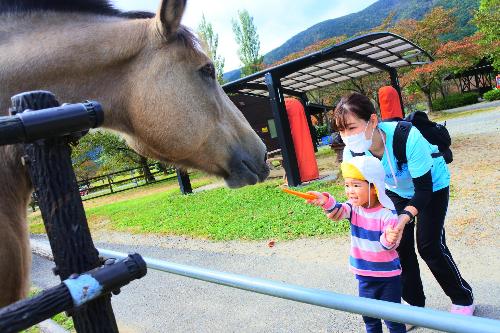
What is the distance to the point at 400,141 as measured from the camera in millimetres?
2605

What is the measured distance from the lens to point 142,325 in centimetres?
396

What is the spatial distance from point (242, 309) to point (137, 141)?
101 inches

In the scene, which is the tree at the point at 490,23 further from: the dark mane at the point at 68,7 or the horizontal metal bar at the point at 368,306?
the horizontal metal bar at the point at 368,306

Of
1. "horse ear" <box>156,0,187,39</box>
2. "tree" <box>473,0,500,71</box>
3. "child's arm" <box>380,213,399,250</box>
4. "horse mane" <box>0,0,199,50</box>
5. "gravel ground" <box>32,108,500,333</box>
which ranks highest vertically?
"tree" <box>473,0,500,71</box>

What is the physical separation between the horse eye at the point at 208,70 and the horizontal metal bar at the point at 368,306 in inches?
35.1

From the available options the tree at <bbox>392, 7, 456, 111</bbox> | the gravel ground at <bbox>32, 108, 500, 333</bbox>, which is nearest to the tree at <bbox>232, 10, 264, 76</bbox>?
the tree at <bbox>392, 7, 456, 111</bbox>

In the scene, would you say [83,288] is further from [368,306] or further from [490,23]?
[490,23]

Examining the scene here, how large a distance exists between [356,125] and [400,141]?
32 centimetres

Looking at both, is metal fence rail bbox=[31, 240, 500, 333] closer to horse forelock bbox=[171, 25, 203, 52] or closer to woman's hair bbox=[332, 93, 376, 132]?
horse forelock bbox=[171, 25, 203, 52]

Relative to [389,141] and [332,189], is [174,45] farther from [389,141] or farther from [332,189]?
[332,189]

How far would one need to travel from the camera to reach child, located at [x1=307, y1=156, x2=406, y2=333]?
7.41 feet

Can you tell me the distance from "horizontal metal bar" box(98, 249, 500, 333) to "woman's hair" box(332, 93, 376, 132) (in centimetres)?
147

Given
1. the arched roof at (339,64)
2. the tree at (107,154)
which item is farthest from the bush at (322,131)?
the tree at (107,154)

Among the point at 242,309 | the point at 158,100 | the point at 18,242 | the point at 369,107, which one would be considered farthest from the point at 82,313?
the point at 242,309
